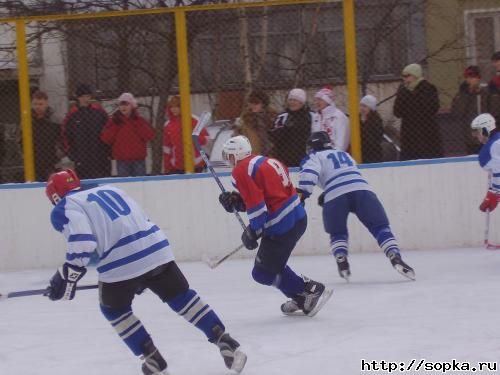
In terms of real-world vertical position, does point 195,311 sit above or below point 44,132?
below

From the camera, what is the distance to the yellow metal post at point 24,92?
9.34 m

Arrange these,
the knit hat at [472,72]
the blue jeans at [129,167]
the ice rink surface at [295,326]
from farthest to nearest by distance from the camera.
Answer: the blue jeans at [129,167]
the knit hat at [472,72]
the ice rink surface at [295,326]

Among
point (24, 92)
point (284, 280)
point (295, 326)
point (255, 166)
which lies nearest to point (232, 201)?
point (255, 166)

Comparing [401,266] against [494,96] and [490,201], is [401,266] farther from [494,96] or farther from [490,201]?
[494,96]

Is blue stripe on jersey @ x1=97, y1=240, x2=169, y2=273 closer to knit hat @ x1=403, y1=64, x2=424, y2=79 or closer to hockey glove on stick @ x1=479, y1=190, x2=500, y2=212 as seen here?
hockey glove on stick @ x1=479, y1=190, x2=500, y2=212

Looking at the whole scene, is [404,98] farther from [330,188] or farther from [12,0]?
[12,0]

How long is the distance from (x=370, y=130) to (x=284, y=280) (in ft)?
9.82

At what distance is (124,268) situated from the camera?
5141mm

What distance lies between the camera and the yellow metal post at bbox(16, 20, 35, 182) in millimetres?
9336

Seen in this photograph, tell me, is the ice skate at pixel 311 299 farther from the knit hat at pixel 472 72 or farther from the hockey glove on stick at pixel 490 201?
the knit hat at pixel 472 72

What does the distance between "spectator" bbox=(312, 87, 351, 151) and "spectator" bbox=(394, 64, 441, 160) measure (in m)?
0.44

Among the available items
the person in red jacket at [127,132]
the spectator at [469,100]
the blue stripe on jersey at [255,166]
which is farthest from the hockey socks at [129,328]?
the spectator at [469,100]

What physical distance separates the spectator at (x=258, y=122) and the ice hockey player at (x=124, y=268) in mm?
3913

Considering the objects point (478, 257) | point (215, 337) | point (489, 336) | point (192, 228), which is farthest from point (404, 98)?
point (215, 337)
